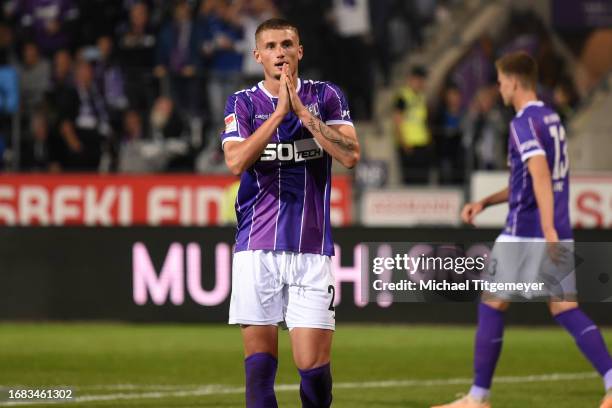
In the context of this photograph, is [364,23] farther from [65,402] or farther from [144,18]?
[65,402]

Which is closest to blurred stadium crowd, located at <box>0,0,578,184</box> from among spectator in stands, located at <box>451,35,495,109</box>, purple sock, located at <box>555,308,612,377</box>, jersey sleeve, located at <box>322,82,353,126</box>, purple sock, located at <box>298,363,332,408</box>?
spectator in stands, located at <box>451,35,495,109</box>

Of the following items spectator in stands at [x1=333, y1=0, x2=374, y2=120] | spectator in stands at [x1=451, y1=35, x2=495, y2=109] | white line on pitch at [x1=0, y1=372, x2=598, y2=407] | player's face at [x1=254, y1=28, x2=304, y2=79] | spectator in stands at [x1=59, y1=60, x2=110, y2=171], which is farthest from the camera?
spectator in stands at [x1=451, y1=35, x2=495, y2=109]

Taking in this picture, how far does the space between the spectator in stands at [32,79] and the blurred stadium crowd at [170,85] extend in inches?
0.5

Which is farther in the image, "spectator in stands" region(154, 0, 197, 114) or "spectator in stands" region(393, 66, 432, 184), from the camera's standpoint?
"spectator in stands" region(154, 0, 197, 114)

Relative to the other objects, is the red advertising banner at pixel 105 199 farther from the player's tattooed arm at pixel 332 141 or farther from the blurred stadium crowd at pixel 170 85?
the player's tattooed arm at pixel 332 141

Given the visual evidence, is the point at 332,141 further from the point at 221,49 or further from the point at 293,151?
the point at 221,49

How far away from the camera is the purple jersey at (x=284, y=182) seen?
6227 mm

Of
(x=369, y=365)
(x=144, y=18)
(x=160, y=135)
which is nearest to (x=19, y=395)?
(x=369, y=365)

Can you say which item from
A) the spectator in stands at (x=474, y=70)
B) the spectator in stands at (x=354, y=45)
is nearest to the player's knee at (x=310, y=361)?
the spectator in stands at (x=354, y=45)

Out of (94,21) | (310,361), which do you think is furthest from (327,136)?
(94,21)

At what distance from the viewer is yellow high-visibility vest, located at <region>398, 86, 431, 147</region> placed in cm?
1738

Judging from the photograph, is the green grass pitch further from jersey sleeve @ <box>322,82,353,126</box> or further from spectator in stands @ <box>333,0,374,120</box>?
spectator in stands @ <box>333,0,374,120</box>

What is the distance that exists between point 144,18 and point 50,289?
5388 mm

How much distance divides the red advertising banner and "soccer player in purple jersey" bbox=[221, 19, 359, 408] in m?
9.68
